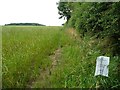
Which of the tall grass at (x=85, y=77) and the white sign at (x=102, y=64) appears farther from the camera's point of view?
the tall grass at (x=85, y=77)

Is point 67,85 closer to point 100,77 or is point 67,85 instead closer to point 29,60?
point 100,77

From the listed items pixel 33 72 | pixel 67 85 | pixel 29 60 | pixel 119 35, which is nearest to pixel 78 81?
pixel 67 85

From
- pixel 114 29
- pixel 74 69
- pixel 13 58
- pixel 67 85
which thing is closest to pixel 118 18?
pixel 114 29

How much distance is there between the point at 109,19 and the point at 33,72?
6.62 feet

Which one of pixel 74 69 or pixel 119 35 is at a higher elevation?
pixel 119 35

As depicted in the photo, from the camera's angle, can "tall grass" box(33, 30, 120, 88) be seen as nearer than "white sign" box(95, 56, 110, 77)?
No

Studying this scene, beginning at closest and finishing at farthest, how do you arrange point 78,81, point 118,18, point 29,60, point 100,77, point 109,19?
point 100,77
point 78,81
point 118,18
point 109,19
point 29,60

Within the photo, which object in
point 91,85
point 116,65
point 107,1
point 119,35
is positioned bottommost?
point 91,85

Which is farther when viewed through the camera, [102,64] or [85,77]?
[85,77]

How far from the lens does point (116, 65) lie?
498 centimetres

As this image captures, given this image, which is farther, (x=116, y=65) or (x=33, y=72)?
(x=33, y=72)

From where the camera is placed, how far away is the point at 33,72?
5.82 meters

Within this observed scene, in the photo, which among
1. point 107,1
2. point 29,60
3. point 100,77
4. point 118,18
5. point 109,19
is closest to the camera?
point 100,77

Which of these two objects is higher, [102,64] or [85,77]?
[102,64]
